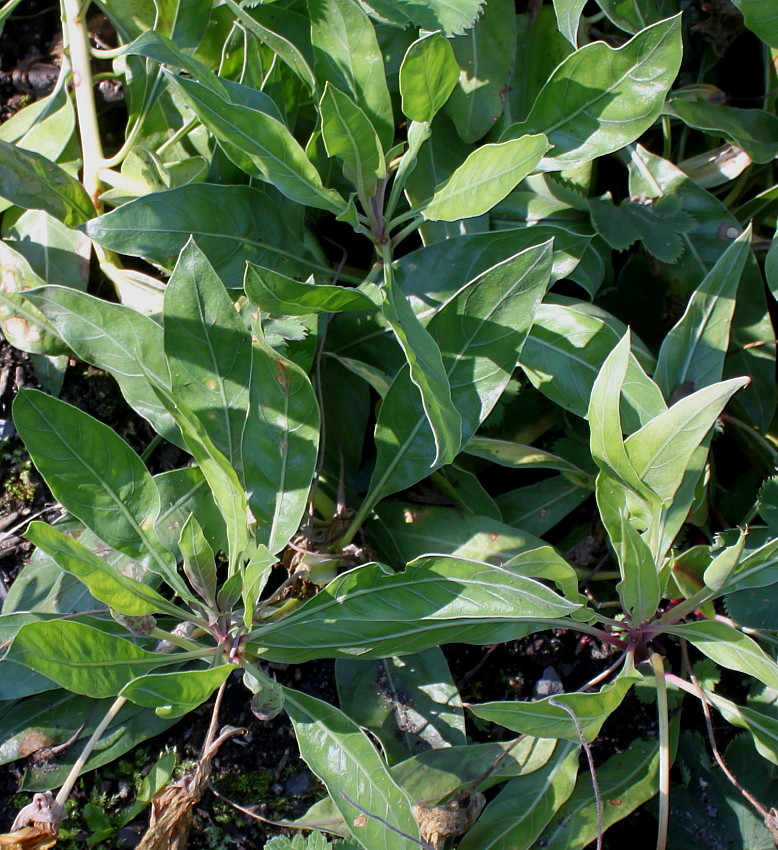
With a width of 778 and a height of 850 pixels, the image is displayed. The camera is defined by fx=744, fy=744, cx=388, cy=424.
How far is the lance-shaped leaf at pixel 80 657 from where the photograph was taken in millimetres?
892

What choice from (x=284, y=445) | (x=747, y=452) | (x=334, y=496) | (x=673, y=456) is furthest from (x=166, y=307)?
(x=747, y=452)

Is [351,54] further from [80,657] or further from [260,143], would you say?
[80,657]

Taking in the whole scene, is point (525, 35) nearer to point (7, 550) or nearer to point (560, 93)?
point (560, 93)

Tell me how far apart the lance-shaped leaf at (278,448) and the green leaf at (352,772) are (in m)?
0.26

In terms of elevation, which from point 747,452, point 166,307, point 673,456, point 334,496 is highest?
point 166,307

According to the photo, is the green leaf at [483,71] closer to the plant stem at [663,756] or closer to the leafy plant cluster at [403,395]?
the leafy plant cluster at [403,395]

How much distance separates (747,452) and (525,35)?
2.98 feet

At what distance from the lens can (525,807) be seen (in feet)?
3.87

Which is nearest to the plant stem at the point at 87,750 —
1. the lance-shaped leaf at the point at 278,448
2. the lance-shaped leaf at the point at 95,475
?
the lance-shaped leaf at the point at 95,475

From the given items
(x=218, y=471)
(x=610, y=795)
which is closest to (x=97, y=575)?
(x=218, y=471)

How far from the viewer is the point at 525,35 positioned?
1434 mm

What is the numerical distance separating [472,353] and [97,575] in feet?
2.03

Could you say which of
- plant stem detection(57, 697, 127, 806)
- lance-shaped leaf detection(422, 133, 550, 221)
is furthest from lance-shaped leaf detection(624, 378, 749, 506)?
plant stem detection(57, 697, 127, 806)

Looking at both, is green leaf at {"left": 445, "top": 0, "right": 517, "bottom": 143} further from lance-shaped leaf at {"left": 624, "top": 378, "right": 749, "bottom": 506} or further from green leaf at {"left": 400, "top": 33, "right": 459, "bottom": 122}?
lance-shaped leaf at {"left": 624, "top": 378, "right": 749, "bottom": 506}
